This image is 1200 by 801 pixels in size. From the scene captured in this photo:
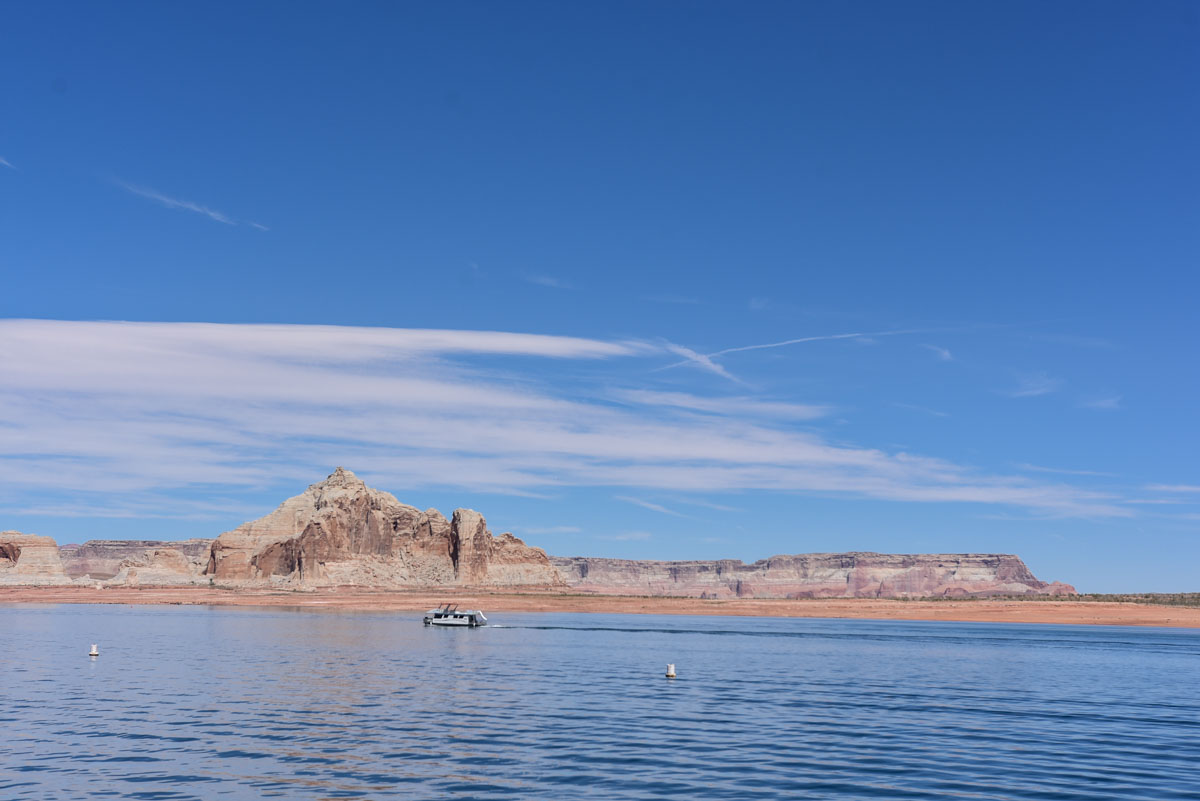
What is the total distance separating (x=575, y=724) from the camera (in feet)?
106

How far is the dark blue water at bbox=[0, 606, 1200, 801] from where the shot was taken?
23227 millimetres

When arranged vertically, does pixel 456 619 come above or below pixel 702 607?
above

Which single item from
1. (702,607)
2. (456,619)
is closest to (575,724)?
(456,619)

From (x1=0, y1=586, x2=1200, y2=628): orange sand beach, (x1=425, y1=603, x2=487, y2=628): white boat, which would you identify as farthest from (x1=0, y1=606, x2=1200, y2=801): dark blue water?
(x1=0, y1=586, x2=1200, y2=628): orange sand beach

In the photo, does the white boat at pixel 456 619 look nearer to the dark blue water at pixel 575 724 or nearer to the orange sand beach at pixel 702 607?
the dark blue water at pixel 575 724

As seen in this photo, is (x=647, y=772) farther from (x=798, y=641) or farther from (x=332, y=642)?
(x=798, y=641)

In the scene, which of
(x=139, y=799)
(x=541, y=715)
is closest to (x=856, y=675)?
(x=541, y=715)

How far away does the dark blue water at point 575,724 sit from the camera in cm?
2323

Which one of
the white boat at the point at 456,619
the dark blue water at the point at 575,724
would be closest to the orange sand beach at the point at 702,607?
the white boat at the point at 456,619

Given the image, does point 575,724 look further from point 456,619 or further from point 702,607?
point 702,607

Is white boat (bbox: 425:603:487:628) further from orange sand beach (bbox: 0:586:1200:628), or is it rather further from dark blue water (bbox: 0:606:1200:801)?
orange sand beach (bbox: 0:586:1200:628)

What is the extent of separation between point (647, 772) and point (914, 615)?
458 ft

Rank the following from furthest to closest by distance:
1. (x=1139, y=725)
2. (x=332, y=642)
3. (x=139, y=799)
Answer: (x=332, y=642)
(x=1139, y=725)
(x=139, y=799)

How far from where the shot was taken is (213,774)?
23344mm
